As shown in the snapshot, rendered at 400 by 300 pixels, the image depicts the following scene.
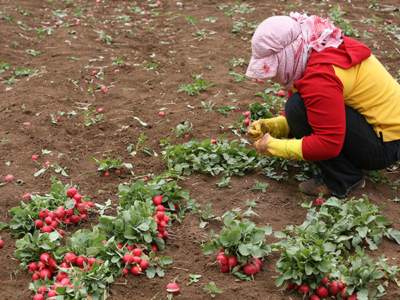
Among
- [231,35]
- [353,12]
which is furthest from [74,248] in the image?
[353,12]

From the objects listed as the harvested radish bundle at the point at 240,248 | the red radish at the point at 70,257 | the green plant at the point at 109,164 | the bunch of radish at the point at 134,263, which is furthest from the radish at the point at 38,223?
the harvested radish bundle at the point at 240,248

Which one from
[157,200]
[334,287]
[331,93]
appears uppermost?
[331,93]

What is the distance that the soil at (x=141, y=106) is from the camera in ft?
7.89

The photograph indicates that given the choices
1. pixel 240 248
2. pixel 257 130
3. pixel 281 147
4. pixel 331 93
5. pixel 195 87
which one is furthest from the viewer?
pixel 195 87

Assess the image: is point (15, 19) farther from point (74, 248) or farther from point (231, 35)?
point (74, 248)

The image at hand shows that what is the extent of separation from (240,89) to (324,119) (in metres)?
2.20

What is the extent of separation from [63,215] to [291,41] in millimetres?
2085

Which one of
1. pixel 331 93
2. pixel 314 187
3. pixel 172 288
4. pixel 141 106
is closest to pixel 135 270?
pixel 172 288

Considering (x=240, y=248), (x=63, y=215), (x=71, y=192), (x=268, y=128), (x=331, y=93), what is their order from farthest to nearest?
1. (x=268, y=128)
2. (x=71, y=192)
3. (x=63, y=215)
4. (x=331, y=93)
5. (x=240, y=248)

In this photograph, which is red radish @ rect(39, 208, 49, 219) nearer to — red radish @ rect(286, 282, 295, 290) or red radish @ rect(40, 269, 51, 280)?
red radish @ rect(40, 269, 51, 280)

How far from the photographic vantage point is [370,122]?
9.16ft

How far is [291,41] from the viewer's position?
2.72m

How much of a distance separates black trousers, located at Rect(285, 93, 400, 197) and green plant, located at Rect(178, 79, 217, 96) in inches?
71.3

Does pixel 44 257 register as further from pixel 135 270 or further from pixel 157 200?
pixel 157 200
